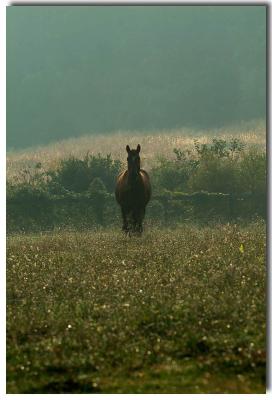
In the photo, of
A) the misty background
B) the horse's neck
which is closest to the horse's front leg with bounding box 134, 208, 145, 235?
the horse's neck

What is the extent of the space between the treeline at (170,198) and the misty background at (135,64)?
219 centimetres

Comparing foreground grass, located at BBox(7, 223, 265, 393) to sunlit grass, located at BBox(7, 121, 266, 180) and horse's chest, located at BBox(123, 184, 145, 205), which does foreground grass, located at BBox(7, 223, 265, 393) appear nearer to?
horse's chest, located at BBox(123, 184, 145, 205)

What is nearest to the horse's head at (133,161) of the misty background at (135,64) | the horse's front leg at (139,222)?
the horse's front leg at (139,222)

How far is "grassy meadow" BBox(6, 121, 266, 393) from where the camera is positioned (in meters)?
8.45

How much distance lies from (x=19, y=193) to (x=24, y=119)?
16.6 metres

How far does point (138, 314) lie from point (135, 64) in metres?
16.7

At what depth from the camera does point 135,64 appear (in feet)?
84.5

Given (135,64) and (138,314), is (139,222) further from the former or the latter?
(138,314)

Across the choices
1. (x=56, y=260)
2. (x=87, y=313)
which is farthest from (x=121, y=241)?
(x=87, y=313)

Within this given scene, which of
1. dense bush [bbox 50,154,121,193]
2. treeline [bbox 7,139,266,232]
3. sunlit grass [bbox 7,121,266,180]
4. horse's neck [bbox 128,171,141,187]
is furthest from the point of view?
sunlit grass [bbox 7,121,266,180]

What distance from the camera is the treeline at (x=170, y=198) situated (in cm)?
2638

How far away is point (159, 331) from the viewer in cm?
989

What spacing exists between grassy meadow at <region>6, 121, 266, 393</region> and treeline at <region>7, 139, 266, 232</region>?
19.4 feet

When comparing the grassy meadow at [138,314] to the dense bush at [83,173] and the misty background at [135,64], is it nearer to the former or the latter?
the misty background at [135,64]
